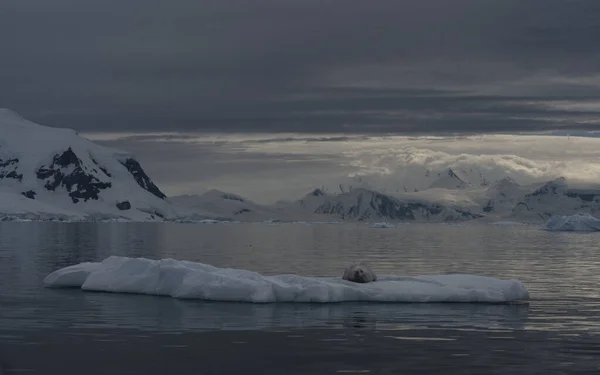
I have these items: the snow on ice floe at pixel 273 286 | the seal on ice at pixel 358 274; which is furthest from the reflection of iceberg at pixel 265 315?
the seal on ice at pixel 358 274

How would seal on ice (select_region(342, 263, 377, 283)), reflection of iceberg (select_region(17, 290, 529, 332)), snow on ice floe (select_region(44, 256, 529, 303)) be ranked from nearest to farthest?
reflection of iceberg (select_region(17, 290, 529, 332))
snow on ice floe (select_region(44, 256, 529, 303))
seal on ice (select_region(342, 263, 377, 283))

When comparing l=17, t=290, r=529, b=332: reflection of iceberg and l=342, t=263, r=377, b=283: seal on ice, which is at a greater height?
l=342, t=263, r=377, b=283: seal on ice

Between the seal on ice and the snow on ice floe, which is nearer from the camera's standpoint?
the snow on ice floe

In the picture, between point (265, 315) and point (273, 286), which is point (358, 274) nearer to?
point (273, 286)

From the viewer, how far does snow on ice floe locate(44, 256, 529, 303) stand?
129 ft

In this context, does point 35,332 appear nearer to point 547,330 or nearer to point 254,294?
point 254,294

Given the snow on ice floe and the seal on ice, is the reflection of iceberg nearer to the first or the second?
the snow on ice floe

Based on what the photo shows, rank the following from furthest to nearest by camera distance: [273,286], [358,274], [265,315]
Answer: [358,274]
[273,286]
[265,315]

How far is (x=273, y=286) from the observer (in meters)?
39.6

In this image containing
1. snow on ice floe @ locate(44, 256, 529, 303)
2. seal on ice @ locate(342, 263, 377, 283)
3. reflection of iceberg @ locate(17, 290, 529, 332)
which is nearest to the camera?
reflection of iceberg @ locate(17, 290, 529, 332)

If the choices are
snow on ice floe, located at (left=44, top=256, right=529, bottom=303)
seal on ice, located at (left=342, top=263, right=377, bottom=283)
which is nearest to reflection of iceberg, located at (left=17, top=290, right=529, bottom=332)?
snow on ice floe, located at (left=44, top=256, right=529, bottom=303)

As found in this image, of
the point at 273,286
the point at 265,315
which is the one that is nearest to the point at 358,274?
the point at 273,286

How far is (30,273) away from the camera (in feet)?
182

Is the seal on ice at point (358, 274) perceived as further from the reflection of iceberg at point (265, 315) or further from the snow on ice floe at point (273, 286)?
the reflection of iceberg at point (265, 315)
